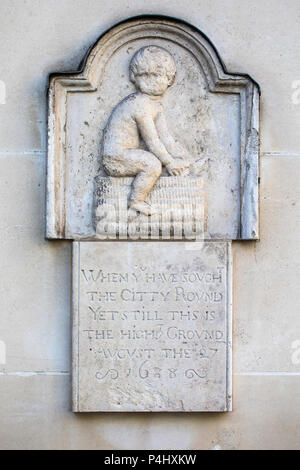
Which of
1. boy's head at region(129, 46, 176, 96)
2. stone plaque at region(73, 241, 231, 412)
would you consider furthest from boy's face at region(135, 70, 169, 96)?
stone plaque at region(73, 241, 231, 412)

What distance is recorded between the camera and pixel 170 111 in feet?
14.5

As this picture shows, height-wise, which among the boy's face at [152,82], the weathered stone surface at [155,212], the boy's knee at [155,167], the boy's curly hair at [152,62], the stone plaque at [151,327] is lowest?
the stone plaque at [151,327]

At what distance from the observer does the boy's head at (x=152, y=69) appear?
4.31 m

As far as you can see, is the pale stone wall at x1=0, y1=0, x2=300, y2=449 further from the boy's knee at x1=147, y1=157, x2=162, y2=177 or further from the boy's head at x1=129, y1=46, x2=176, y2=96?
the boy's knee at x1=147, y1=157, x2=162, y2=177

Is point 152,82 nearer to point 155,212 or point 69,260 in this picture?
point 155,212

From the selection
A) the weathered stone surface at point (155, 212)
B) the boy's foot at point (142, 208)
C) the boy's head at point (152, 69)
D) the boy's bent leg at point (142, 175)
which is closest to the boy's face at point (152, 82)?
the boy's head at point (152, 69)

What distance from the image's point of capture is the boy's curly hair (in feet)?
14.1

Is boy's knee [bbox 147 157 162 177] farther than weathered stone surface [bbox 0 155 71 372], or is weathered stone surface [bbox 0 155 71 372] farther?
weathered stone surface [bbox 0 155 71 372]

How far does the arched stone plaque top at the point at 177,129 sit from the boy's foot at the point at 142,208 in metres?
0.24

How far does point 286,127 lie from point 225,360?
146 centimetres

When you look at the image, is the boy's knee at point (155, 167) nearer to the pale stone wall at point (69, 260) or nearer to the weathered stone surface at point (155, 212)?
the weathered stone surface at point (155, 212)

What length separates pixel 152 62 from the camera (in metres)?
4.30

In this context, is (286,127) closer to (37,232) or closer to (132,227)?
(132,227)

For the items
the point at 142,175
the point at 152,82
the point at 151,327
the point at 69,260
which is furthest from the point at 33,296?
the point at 152,82
